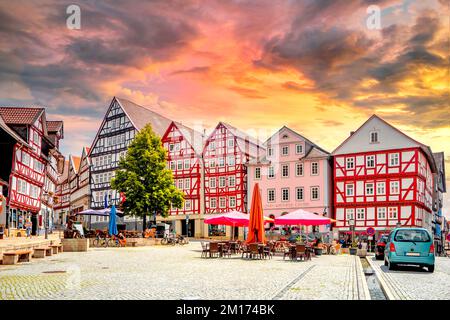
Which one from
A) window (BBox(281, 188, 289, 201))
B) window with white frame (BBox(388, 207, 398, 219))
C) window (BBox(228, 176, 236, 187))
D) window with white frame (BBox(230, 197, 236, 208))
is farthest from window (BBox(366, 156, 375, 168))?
window with white frame (BBox(230, 197, 236, 208))

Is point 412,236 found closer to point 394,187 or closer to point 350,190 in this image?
point 394,187

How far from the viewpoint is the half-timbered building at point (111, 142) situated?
222 ft

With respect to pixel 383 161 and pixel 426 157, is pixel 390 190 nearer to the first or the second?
pixel 383 161

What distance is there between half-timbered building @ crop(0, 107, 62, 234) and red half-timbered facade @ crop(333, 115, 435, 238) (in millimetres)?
28082

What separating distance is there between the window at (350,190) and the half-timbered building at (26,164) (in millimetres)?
28615

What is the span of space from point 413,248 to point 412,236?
46 cm

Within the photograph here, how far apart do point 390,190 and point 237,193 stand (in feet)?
56.0

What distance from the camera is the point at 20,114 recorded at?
4681cm

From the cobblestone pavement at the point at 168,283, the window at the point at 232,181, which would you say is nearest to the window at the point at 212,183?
the window at the point at 232,181

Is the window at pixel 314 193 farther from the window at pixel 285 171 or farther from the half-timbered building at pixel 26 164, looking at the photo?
the half-timbered building at pixel 26 164

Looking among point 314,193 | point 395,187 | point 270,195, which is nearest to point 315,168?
point 314,193
